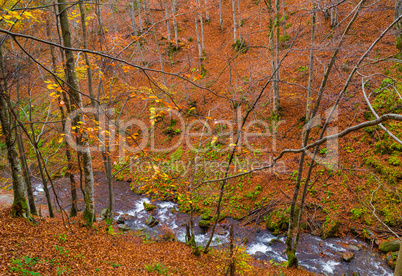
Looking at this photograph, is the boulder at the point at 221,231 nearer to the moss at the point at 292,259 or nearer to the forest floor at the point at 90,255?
the forest floor at the point at 90,255

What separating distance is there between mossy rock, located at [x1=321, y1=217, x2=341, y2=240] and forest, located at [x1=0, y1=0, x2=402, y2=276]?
0.04 metres

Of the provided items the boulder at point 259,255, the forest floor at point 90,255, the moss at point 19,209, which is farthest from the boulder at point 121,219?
the boulder at point 259,255

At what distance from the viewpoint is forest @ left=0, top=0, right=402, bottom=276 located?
4.11 metres

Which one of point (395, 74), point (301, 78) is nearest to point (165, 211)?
point (301, 78)

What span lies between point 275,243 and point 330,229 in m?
1.95

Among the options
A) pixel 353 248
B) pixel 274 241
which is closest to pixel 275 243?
pixel 274 241

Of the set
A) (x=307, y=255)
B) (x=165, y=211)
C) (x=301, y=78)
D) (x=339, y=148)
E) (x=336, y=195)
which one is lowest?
(x=165, y=211)

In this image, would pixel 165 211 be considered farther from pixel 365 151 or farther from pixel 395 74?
pixel 395 74

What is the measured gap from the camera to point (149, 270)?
5.11m

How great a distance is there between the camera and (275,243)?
25.2 ft

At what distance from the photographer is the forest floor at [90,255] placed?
12.4 ft

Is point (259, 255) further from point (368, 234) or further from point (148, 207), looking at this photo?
point (148, 207)

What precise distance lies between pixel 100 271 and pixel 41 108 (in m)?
20.5

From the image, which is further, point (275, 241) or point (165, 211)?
point (165, 211)
